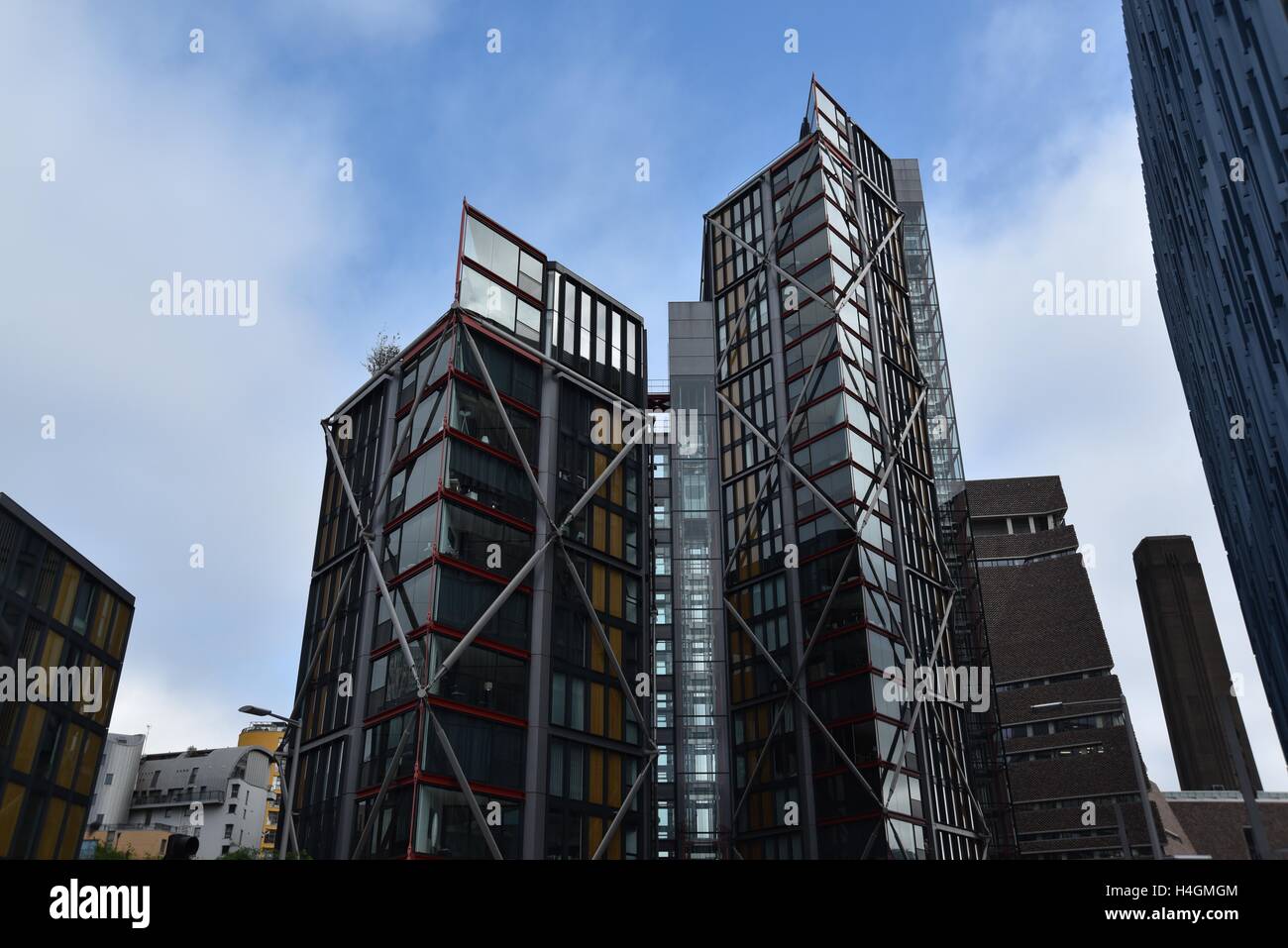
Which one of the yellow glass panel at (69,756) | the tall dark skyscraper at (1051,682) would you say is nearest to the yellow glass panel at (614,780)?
the yellow glass panel at (69,756)

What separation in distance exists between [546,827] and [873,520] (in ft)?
114

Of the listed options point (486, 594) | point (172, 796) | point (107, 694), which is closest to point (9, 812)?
point (107, 694)

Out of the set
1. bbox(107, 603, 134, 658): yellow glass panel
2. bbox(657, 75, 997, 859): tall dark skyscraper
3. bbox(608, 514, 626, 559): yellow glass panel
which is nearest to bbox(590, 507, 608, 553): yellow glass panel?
bbox(608, 514, 626, 559): yellow glass panel

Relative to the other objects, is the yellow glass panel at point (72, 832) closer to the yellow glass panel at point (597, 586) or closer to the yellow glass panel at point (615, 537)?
the yellow glass panel at point (597, 586)

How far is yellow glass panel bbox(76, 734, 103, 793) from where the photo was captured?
49750 millimetres

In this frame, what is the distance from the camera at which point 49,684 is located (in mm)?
47344

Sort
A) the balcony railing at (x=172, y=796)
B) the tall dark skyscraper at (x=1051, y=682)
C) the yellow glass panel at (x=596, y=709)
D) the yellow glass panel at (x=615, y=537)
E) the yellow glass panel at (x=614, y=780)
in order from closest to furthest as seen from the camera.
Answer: the yellow glass panel at (x=614, y=780) < the yellow glass panel at (x=596, y=709) < the yellow glass panel at (x=615, y=537) < the tall dark skyscraper at (x=1051, y=682) < the balcony railing at (x=172, y=796)

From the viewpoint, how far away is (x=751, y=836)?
223 ft

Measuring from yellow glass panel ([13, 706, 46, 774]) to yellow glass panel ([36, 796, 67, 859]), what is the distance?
2.52 metres

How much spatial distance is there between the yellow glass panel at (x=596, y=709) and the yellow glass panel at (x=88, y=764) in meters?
25.2

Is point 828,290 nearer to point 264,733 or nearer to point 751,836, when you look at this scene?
point 751,836

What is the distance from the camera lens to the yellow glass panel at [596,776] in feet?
167

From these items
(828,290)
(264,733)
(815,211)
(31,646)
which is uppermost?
(815,211)
